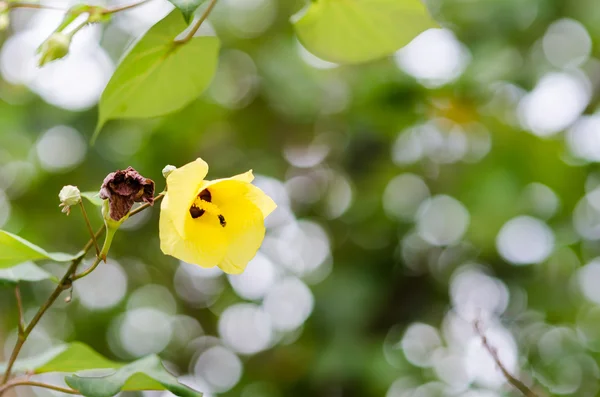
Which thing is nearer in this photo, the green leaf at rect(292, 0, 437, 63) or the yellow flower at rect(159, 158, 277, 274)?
the yellow flower at rect(159, 158, 277, 274)

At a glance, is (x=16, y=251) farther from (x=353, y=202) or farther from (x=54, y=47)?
(x=353, y=202)

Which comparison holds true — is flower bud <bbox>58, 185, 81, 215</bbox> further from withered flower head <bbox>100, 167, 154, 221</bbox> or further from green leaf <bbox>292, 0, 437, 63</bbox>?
green leaf <bbox>292, 0, 437, 63</bbox>

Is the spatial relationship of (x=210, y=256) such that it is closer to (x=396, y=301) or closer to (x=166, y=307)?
(x=396, y=301)

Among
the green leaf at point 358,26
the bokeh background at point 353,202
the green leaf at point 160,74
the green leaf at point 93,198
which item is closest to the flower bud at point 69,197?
the green leaf at point 93,198

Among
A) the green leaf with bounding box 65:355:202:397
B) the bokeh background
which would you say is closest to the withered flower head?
the green leaf with bounding box 65:355:202:397

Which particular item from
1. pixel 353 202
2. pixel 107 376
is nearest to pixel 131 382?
pixel 107 376

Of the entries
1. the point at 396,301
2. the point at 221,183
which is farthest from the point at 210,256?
the point at 396,301
